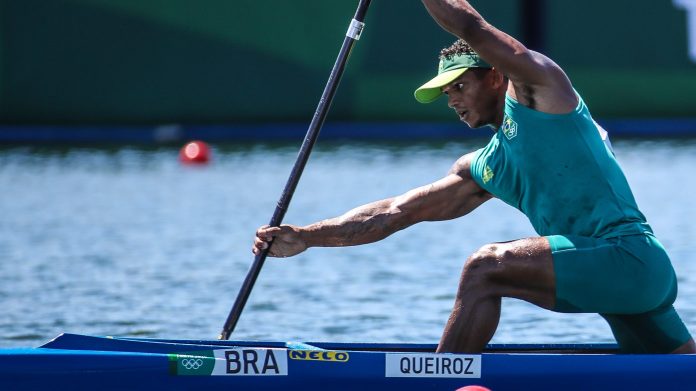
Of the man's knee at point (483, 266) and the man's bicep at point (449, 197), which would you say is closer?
the man's knee at point (483, 266)

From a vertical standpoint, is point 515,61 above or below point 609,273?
above

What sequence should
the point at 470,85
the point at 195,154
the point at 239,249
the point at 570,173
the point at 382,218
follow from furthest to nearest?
the point at 195,154, the point at 239,249, the point at 382,218, the point at 470,85, the point at 570,173

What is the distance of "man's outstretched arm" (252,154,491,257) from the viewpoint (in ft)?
21.2

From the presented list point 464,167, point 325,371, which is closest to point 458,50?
point 464,167

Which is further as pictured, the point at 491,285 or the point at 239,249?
the point at 239,249

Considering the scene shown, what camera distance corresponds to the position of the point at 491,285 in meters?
5.64

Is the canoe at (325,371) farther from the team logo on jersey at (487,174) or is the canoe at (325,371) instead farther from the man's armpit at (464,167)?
the man's armpit at (464,167)

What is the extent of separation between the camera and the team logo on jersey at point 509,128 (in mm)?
5805

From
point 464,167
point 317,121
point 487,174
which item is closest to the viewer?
point 487,174

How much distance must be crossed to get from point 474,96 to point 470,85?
46 mm

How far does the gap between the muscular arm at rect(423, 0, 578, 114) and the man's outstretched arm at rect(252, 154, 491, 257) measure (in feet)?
2.65

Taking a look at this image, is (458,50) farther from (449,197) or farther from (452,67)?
(449,197)

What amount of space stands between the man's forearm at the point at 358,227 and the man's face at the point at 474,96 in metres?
0.73

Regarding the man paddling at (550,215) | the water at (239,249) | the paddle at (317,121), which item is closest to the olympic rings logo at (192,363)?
the man paddling at (550,215)
